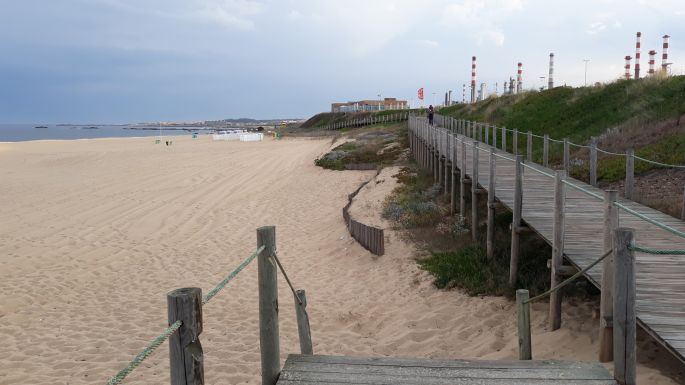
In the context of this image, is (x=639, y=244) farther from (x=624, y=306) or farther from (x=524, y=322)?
(x=624, y=306)

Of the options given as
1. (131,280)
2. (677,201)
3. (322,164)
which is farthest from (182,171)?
(677,201)

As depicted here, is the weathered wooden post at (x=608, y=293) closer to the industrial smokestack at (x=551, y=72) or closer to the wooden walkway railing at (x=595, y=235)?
the wooden walkway railing at (x=595, y=235)

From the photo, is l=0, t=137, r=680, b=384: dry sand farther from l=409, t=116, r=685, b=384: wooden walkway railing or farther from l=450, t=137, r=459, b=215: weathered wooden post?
l=450, t=137, r=459, b=215: weathered wooden post

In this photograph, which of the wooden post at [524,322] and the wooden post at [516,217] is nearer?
the wooden post at [524,322]

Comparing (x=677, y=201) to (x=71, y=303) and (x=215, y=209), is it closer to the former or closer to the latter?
(x=71, y=303)

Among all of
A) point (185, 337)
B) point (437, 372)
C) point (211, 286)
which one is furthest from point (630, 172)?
point (185, 337)

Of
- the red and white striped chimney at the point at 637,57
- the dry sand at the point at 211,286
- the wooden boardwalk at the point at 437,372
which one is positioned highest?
the red and white striped chimney at the point at 637,57

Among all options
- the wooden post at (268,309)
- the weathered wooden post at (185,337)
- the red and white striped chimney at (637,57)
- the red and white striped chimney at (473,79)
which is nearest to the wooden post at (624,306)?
→ the wooden post at (268,309)

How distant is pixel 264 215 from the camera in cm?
1537

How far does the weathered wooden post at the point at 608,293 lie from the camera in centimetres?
432

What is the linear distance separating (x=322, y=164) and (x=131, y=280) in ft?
50.3

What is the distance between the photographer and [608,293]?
14.4 feet

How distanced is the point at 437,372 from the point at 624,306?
1333mm

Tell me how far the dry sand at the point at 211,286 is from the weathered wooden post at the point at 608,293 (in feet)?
0.98
